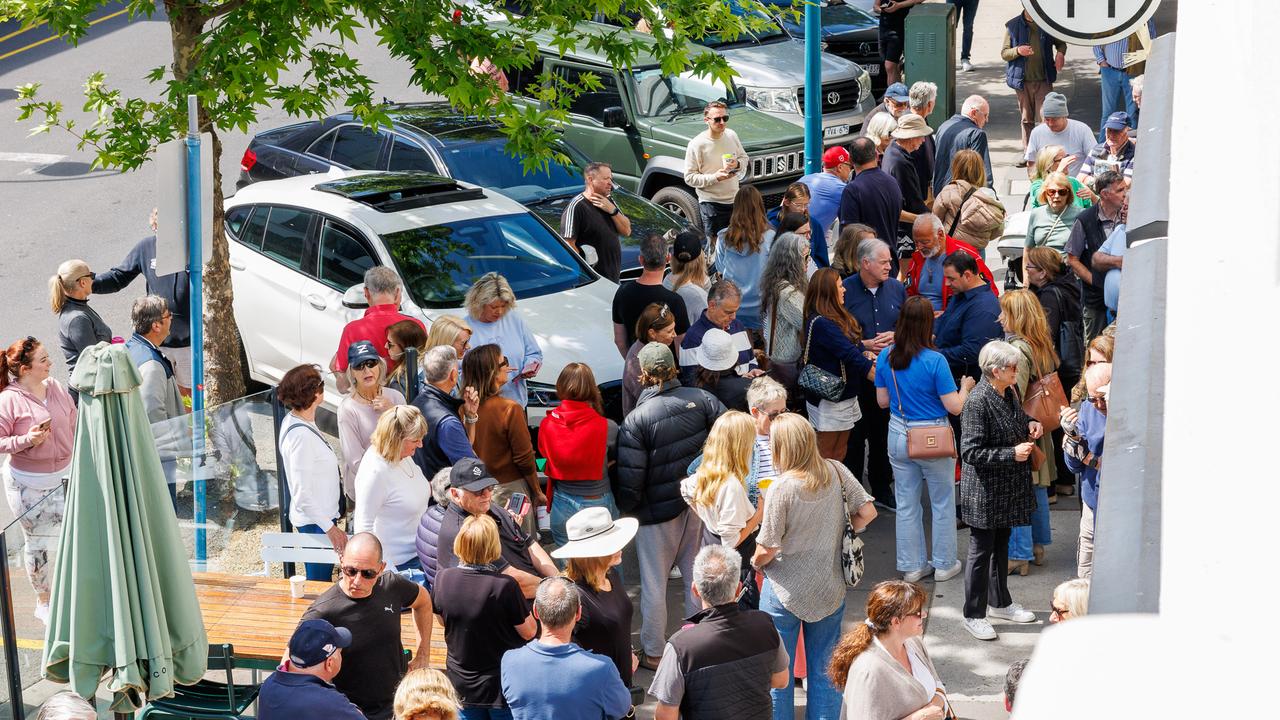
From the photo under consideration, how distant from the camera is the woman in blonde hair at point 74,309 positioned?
32.2 ft

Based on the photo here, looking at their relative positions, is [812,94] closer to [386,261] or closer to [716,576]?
[386,261]

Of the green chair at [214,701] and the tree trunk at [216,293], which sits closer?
the green chair at [214,701]

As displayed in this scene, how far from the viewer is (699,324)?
952 cm

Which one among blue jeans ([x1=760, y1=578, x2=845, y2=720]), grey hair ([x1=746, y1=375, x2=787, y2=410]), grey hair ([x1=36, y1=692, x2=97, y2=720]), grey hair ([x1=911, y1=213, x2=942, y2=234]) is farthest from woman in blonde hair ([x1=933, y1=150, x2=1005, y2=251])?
grey hair ([x1=36, y1=692, x2=97, y2=720])

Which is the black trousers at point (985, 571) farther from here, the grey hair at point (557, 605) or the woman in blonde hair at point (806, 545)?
the grey hair at point (557, 605)

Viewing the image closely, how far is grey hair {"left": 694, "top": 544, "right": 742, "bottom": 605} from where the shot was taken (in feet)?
20.4

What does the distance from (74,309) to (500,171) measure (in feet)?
15.9

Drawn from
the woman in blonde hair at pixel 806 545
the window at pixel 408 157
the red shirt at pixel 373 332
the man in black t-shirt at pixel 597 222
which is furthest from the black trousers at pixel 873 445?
the window at pixel 408 157

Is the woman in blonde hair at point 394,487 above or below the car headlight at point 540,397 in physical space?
above

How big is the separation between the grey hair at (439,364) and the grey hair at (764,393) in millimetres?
1791

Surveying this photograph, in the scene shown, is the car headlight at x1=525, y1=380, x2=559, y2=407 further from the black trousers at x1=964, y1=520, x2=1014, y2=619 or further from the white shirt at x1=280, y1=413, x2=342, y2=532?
the black trousers at x1=964, y1=520, x2=1014, y2=619

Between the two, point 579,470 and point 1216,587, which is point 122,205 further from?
point 1216,587

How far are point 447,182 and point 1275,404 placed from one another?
11.1 metres

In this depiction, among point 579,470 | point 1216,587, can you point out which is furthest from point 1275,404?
point 579,470
